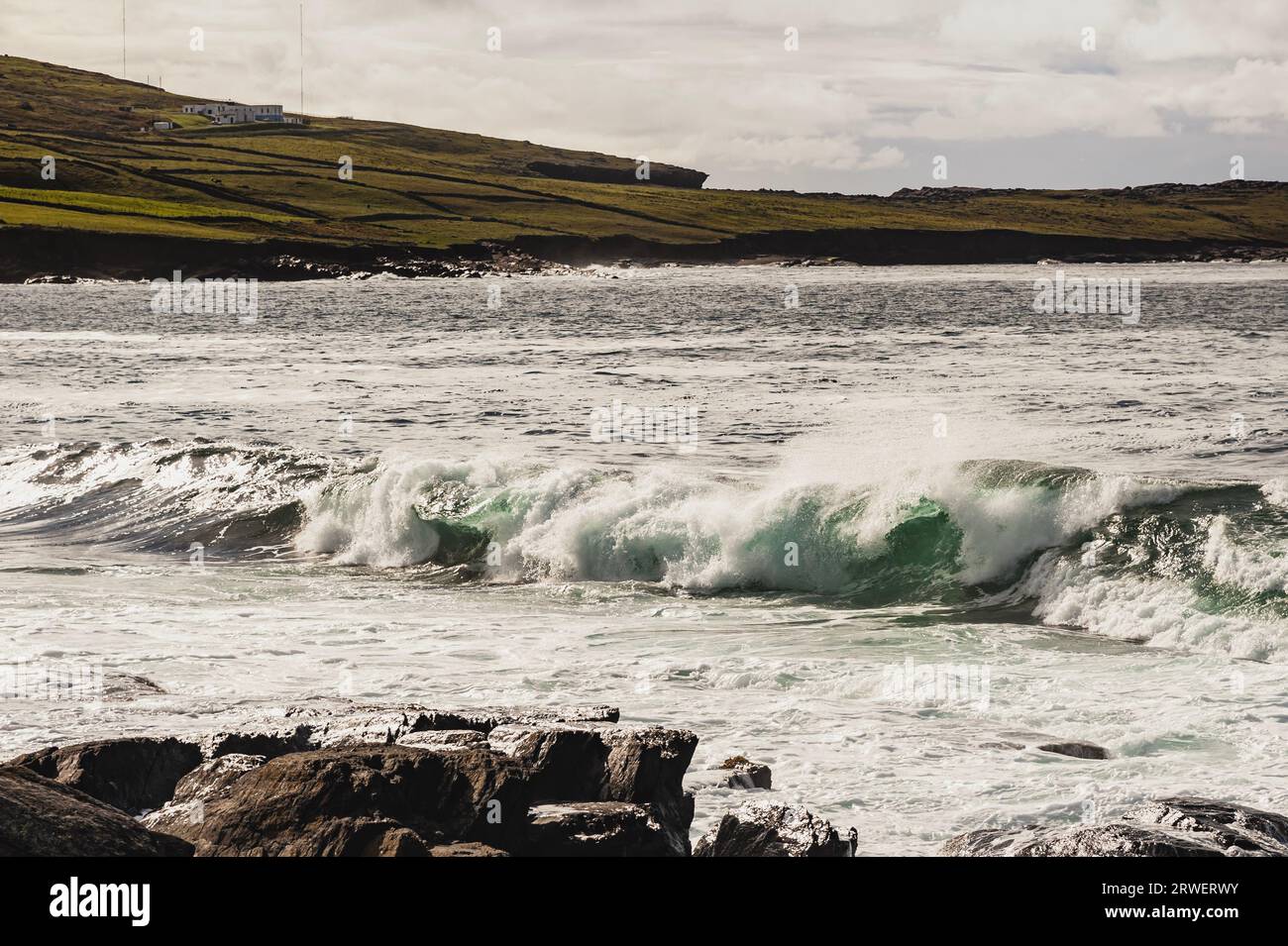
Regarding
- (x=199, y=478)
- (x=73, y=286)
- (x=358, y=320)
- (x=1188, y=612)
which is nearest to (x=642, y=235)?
(x=73, y=286)

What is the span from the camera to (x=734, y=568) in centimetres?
2305

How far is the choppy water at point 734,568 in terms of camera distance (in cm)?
1435

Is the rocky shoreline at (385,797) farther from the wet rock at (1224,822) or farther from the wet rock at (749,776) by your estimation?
the wet rock at (1224,822)

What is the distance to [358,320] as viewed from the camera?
84.5 metres

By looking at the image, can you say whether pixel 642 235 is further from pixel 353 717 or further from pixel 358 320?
pixel 353 717

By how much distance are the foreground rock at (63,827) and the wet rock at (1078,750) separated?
26.0 ft

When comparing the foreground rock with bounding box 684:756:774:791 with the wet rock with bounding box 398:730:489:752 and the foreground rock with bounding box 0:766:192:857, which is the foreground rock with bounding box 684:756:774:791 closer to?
the wet rock with bounding box 398:730:489:752

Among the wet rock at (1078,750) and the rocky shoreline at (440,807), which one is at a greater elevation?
the rocky shoreline at (440,807)

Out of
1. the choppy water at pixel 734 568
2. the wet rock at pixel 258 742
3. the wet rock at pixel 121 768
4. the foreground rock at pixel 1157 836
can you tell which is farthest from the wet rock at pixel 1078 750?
the wet rock at pixel 121 768

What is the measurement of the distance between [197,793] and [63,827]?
5.90 feet

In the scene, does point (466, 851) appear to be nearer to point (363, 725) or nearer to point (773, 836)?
point (773, 836)

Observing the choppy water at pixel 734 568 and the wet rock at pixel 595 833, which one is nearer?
the wet rock at pixel 595 833

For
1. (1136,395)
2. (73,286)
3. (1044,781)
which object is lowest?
(1044,781)
